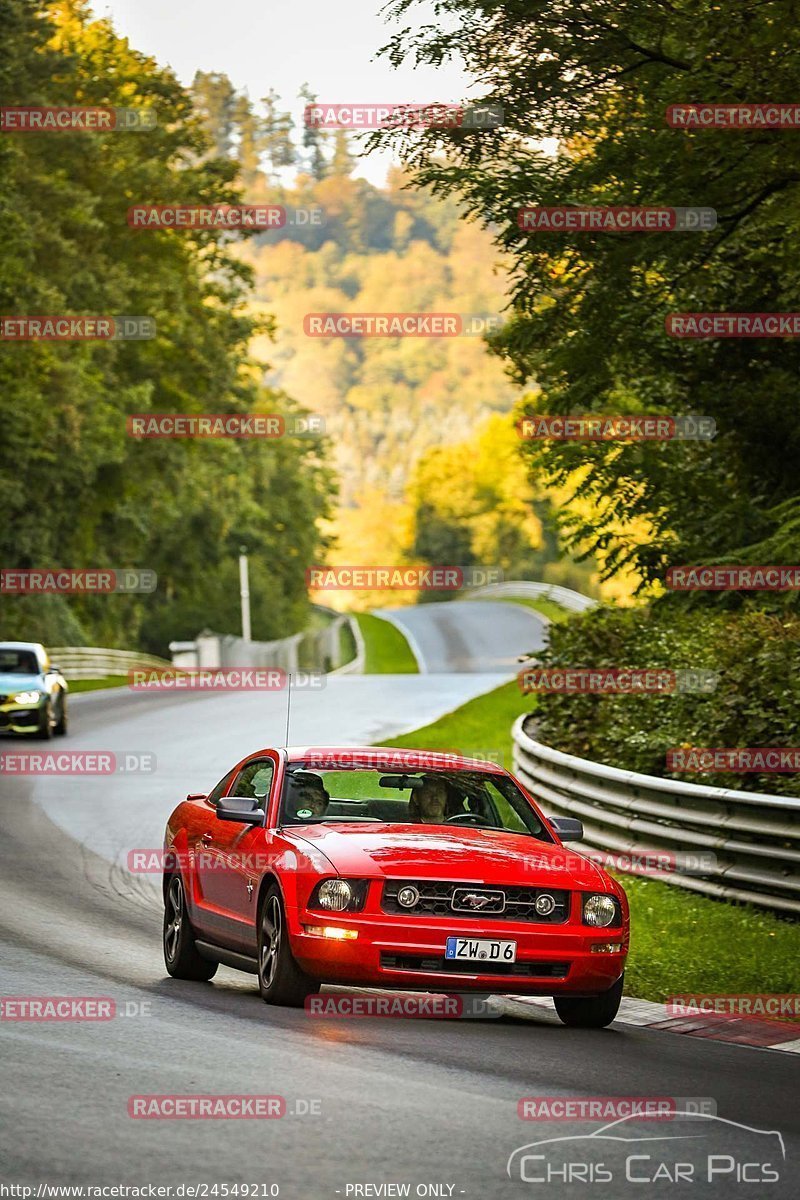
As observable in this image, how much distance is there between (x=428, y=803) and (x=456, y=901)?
122 cm

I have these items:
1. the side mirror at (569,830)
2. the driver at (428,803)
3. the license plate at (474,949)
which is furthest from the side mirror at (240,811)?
the side mirror at (569,830)

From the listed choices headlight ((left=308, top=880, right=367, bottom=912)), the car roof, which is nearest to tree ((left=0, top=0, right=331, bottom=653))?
the car roof

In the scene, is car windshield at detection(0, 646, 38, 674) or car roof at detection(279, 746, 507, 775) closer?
car roof at detection(279, 746, 507, 775)

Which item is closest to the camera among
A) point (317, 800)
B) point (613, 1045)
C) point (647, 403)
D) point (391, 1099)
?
point (391, 1099)

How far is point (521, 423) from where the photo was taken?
25.9m

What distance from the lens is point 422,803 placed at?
10.7m

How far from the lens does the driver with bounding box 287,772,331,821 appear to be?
10562 millimetres

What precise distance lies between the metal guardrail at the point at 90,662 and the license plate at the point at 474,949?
4454cm

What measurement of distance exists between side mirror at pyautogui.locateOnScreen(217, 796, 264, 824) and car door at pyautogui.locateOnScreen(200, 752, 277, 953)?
9 centimetres

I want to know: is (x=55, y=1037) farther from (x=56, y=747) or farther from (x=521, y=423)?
(x=56, y=747)

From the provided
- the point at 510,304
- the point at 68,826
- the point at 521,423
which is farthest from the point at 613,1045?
the point at 521,423

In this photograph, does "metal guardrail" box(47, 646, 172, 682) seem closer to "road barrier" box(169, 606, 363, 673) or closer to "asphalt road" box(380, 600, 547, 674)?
"road barrier" box(169, 606, 363, 673)

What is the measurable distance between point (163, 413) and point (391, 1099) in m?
Result: 57.8

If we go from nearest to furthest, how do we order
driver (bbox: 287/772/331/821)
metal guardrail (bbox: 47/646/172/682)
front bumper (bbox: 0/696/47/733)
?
driver (bbox: 287/772/331/821)
front bumper (bbox: 0/696/47/733)
metal guardrail (bbox: 47/646/172/682)
